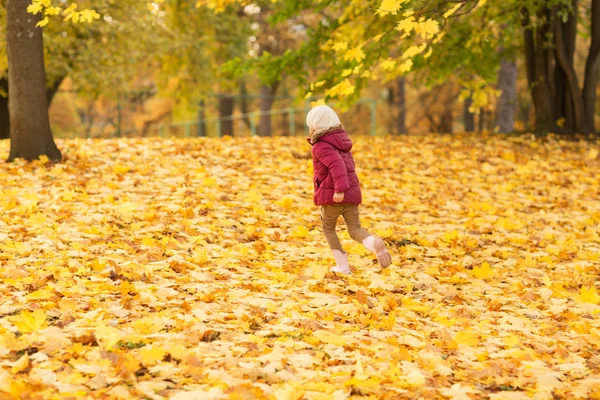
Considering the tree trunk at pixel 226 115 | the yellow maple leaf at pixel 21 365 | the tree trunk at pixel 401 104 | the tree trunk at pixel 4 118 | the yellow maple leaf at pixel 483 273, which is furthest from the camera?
the tree trunk at pixel 401 104

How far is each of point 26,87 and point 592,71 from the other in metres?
9.94

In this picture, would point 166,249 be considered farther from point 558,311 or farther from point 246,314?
point 558,311

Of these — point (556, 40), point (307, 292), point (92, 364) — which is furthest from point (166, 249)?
point (556, 40)

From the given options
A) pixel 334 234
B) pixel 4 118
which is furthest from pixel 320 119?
pixel 4 118

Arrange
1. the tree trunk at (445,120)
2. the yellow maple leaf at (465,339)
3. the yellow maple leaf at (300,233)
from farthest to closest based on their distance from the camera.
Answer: the tree trunk at (445,120) < the yellow maple leaf at (300,233) < the yellow maple leaf at (465,339)

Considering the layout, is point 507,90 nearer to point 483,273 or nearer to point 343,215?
point 483,273

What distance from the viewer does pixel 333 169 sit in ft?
17.7

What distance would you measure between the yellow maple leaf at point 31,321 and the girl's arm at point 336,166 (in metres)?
2.35

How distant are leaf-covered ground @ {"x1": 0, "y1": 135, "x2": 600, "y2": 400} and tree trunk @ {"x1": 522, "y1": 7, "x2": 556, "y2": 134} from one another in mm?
2904

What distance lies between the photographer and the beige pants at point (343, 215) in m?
5.69

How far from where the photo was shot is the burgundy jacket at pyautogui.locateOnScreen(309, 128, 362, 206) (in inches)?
213

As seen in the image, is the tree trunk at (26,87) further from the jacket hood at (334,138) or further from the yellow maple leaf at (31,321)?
the yellow maple leaf at (31,321)

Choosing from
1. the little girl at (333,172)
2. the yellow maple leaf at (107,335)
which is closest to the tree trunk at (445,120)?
the little girl at (333,172)

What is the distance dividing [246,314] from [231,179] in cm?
475
